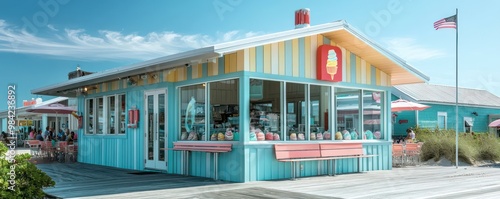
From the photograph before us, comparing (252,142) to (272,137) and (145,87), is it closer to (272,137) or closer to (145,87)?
(272,137)

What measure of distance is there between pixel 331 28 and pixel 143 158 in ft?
18.6

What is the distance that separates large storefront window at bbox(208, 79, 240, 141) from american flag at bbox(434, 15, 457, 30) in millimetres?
6986

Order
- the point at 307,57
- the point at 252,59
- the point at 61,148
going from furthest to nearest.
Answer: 1. the point at 61,148
2. the point at 307,57
3. the point at 252,59

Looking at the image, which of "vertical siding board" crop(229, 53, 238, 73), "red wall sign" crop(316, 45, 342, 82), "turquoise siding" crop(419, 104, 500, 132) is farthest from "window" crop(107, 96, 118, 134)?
"turquoise siding" crop(419, 104, 500, 132)

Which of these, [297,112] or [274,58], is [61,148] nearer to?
[297,112]

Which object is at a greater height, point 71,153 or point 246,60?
point 246,60

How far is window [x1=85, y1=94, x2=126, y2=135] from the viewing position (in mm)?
13164

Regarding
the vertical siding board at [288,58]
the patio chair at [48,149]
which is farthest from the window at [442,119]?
the patio chair at [48,149]

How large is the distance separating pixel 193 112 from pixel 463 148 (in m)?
8.42

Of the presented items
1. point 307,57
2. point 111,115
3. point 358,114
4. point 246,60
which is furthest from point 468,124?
point 246,60

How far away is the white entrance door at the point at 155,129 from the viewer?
37.7 feet

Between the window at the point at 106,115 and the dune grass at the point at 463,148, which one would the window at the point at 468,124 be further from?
the window at the point at 106,115

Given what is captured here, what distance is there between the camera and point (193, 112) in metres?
10.7

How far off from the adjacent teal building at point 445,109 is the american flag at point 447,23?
9023 mm
